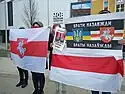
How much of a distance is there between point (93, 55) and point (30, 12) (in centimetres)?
2465

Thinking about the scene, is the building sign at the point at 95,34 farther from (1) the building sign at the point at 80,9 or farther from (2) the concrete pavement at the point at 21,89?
(1) the building sign at the point at 80,9

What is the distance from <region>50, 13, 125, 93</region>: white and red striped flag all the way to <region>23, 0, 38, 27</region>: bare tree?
76.7ft

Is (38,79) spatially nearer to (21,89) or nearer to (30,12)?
(21,89)

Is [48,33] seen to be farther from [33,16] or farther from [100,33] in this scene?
[33,16]

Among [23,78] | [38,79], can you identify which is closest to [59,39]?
[38,79]

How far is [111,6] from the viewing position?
13.1 meters

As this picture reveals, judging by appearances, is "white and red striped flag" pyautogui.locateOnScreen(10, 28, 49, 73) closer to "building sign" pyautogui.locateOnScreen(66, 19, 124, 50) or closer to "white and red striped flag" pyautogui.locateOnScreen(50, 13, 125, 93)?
"white and red striped flag" pyautogui.locateOnScreen(50, 13, 125, 93)

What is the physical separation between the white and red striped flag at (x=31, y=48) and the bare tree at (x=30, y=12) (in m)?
21.5

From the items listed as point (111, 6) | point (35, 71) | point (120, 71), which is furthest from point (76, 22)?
point (111, 6)

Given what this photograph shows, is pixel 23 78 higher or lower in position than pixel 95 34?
lower

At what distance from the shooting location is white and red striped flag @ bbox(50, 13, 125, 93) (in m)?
5.08

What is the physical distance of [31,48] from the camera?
7.11 metres

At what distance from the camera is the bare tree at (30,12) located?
29330 millimetres

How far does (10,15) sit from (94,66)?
2822 centimetres
